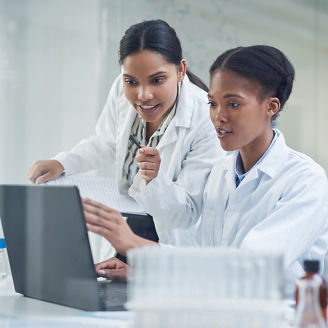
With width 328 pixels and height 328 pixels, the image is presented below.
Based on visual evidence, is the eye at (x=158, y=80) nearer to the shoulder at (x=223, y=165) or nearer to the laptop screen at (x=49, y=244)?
the shoulder at (x=223, y=165)

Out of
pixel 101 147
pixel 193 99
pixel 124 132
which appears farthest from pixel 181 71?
pixel 101 147

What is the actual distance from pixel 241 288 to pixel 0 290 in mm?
821

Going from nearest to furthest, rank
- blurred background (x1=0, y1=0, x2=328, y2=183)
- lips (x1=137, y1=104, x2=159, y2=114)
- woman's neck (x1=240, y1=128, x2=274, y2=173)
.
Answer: woman's neck (x1=240, y1=128, x2=274, y2=173)
lips (x1=137, y1=104, x2=159, y2=114)
blurred background (x1=0, y1=0, x2=328, y2=183)

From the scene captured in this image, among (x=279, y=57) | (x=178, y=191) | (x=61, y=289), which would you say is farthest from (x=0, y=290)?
(x=279, y=57)

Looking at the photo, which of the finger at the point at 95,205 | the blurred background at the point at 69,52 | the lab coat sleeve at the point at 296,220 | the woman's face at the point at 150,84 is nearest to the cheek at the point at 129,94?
the woman's face at the point at 150,84

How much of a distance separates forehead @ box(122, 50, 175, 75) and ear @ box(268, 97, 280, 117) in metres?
0.31

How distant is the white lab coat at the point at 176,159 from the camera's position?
148 centimetres

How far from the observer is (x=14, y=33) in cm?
275

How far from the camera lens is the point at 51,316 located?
43.1 inches

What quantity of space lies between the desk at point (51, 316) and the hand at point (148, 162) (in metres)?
0.40

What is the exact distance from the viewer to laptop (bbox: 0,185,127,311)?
1072 mm

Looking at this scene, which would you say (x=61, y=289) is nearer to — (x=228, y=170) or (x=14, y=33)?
(x=228, y=170)

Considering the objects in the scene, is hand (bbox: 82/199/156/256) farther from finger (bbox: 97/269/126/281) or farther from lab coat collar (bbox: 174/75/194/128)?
lab coat collar (bbox: 174/75/194/128)

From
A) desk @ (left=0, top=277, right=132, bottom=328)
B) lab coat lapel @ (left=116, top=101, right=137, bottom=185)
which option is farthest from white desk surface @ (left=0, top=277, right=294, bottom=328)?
lab coat lapel @ (left=116, top=101, right=137, bottom=185)
